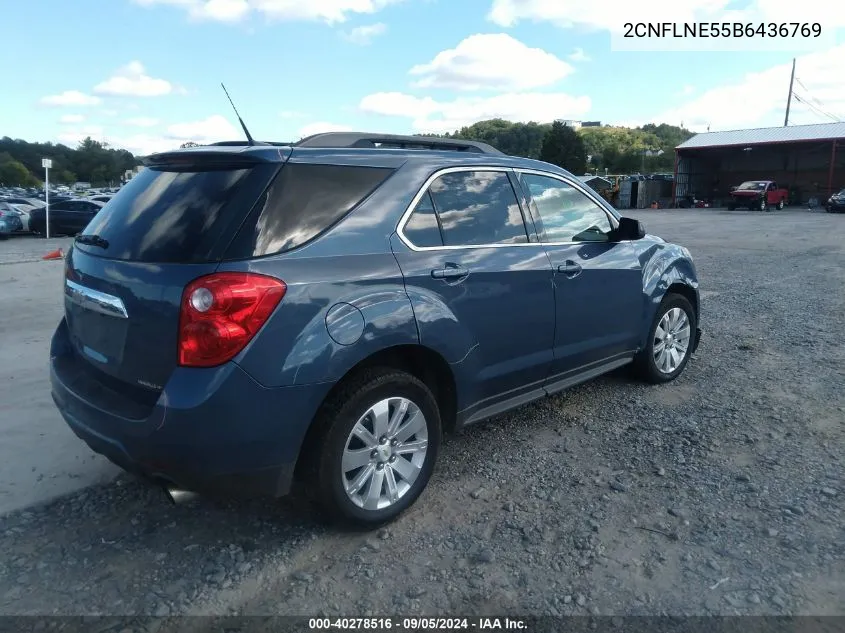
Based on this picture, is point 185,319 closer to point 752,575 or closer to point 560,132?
point 752,575

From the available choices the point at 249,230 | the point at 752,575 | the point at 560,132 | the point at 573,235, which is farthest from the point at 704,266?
the point at 560,132

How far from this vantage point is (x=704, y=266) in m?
12.9

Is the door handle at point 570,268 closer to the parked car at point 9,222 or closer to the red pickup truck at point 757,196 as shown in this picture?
the parked car at point 9,222

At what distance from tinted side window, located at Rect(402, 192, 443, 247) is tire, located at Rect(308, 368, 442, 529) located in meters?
0.67

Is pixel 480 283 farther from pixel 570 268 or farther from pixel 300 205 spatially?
pixel 300 205

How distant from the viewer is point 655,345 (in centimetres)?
507

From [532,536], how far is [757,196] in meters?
39.6

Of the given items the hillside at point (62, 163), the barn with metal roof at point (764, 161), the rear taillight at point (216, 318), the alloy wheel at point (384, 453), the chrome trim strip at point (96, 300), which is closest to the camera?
the rear taillight at point (216, 318)

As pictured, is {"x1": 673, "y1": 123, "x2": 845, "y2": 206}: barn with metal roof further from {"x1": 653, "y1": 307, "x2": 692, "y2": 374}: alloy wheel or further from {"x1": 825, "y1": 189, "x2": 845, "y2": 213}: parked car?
{"x1": 653, "y1": 307, "x2": 692, "y2": 374}: alloy wheel

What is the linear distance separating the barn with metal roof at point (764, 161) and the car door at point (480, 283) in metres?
44.8

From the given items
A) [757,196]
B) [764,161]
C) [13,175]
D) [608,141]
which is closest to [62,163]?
[13,175]

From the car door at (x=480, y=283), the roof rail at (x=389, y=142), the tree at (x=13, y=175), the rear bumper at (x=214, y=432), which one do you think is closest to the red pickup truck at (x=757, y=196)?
the roof rail at (x=389, y=142)

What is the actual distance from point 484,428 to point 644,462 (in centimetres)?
104

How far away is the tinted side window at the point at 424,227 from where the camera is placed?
3.25 metres
